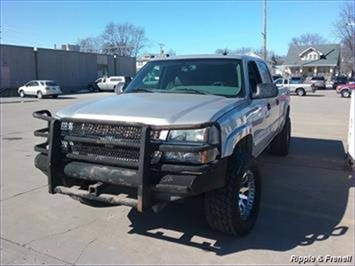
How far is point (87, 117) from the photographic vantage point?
412cm

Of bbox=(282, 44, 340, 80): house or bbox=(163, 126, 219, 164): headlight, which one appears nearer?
bbox=(163, 126, 219, 164): headlight

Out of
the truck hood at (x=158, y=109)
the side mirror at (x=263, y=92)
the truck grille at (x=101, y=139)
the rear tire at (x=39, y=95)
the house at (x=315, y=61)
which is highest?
the house at (x=315, y=61)

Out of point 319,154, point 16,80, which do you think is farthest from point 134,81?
point 16,80

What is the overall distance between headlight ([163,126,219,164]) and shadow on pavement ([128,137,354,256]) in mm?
565

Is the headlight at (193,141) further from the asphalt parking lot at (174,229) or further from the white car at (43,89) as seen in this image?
the white car at (43,89)

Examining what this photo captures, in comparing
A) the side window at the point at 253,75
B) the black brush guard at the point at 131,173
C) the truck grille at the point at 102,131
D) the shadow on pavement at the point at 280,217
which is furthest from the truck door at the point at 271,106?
the truck grille at the point at 102,131

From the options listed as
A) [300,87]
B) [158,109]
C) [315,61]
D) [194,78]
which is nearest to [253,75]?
[194,78]

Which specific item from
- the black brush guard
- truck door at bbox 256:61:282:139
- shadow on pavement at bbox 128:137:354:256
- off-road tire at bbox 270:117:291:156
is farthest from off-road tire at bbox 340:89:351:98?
the black brush guard

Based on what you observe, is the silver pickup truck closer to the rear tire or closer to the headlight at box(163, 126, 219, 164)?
the headlight at box(163, 126, 219, 164)

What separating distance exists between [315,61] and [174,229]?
82.9 m

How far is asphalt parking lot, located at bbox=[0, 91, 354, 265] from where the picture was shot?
13.2 ft

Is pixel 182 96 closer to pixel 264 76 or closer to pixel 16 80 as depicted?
pixel 264 76

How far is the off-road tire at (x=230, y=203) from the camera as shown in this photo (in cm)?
403

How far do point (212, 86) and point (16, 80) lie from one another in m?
42.8
